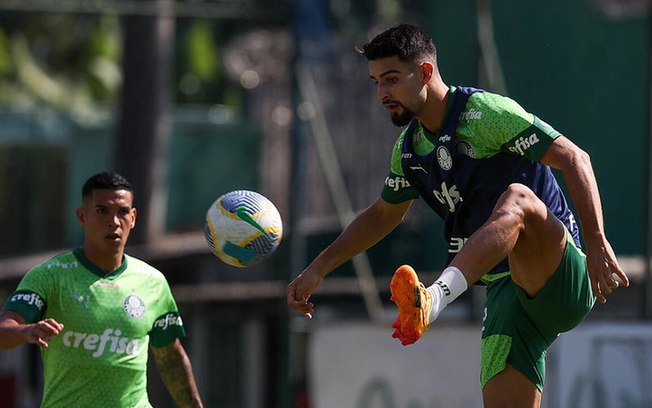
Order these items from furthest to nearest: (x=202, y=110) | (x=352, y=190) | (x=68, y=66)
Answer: (x=68, y=66)
(x=202, y=110)
(x=352, y=190)

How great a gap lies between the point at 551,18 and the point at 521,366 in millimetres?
7477

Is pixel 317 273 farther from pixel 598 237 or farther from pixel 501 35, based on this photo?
pixel 501 35

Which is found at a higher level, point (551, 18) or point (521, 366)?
point (551, 18)

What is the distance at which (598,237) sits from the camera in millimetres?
6859

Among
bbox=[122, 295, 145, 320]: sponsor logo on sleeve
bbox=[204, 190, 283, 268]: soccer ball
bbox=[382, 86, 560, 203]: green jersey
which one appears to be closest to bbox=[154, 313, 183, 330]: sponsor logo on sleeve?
bbox=[122, 295, 145, 320]: sponsor logo on sleeve

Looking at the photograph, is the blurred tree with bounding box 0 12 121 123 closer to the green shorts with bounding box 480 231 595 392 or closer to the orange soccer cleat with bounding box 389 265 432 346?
the green shorts with bounding box 480 231 595 392

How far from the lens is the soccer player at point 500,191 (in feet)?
23.3

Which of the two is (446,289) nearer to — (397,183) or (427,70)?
(427,70)

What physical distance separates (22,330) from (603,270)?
2792 millimetres

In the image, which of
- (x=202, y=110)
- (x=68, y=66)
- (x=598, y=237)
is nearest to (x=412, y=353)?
(x=598, y=237)

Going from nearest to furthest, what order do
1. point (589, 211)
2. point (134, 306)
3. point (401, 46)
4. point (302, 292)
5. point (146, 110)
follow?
point (589, 211) → point (401, 46) → point (302, 292) → point (134, 306) → point (146, 110)

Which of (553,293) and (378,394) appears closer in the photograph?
(553,293)

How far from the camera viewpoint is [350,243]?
7910 millimetres

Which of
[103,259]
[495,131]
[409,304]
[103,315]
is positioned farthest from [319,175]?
[409,304]
